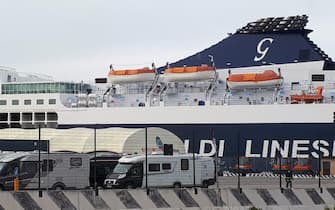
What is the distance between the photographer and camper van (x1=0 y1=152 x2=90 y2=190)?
21.8 meters

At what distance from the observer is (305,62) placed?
146 feet

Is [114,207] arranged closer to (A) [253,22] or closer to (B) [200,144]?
(B) [200,144]

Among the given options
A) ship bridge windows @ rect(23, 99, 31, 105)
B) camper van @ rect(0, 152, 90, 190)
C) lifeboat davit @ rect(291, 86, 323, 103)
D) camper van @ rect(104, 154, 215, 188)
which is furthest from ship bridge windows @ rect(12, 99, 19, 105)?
camper van @ rect(0, 152, 90, 190)

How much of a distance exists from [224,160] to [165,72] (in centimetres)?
1150

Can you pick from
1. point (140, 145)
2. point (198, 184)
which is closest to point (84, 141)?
point (140, 145)

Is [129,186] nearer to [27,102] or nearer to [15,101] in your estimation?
[27,102]

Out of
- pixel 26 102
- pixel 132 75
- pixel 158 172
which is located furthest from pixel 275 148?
pixel 26 102

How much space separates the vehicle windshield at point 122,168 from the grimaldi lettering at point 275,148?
16.7m

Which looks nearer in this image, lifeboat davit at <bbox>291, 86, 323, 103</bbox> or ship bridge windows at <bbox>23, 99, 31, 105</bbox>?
lifeboat davit at <bbox>291, 86, 323, 103</bbox>

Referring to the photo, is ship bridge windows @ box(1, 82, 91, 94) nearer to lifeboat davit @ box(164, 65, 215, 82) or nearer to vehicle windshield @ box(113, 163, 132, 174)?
lifeboat davit @ box(164, 65, 215, 82)

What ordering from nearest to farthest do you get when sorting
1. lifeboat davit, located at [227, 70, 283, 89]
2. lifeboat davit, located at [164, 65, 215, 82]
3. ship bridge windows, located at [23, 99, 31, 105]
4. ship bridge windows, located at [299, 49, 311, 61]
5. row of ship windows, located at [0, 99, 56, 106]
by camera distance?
lifeboat davit, located at [227, 70, 283, 89]
ship bridge windows, located at [299, 49, 311, 61]
lifeboat davit, located at [164, 65, 215, 82]
row of ship windows, located at [0, 99, 56, 106]
ship bridge windows, located at [23, 99, 31, 105]

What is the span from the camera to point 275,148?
136 feet

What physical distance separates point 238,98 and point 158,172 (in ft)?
71.5

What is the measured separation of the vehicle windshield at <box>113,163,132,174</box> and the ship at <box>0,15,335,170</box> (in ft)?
48.9
